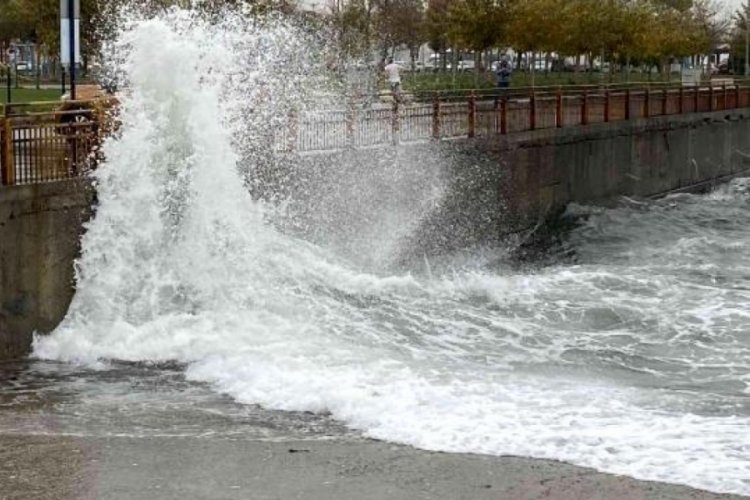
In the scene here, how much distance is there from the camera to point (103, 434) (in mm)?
9133

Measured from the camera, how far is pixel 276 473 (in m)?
8.20

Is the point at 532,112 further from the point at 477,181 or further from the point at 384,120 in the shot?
the point at 384,120

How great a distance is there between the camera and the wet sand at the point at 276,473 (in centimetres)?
781

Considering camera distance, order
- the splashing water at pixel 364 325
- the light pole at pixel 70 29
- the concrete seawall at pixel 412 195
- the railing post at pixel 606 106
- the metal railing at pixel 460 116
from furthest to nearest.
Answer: the railing post at pixel 606 106, the metal railing at pixel 460 116, the light pole at pixel 70 29, the concrete seawall at pixel 412 195, the splashing water at pixel 364 325

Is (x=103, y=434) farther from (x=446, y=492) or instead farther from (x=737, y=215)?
(x=737, y=215)

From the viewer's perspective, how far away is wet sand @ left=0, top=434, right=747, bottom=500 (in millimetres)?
7812

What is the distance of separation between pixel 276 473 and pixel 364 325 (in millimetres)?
5674

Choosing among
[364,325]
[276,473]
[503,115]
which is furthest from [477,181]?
[276,473]

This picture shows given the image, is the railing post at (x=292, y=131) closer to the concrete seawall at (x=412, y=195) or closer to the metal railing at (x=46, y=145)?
the concrete seawall at (x=412, y=195)

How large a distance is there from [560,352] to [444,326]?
1619mm

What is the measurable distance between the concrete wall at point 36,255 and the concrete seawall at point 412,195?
11mm

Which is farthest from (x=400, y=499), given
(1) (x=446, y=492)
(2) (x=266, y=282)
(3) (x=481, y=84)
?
(3) (x=481, y=84)

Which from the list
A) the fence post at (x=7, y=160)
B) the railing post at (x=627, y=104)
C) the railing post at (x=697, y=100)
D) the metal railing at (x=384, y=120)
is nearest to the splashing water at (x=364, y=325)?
the metal railing at (x=384, y=120)

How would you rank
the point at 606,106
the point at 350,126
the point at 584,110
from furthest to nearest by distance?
the point at 606,106, the point at 584,110, the point at 350,126
